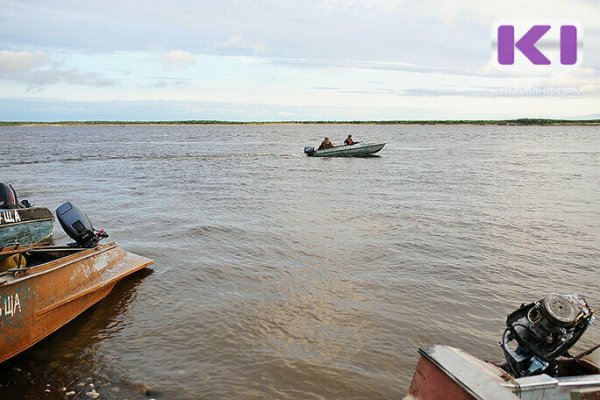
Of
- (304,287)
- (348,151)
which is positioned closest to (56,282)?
(304,287)

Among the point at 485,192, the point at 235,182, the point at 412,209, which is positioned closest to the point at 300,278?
the point at 412,209

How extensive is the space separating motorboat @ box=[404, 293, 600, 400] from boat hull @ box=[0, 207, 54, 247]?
9203 mm

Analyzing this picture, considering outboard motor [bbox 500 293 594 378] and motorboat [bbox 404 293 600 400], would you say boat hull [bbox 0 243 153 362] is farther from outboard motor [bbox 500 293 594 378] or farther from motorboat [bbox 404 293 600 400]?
outboard motor [bbox 500 293 594 378]

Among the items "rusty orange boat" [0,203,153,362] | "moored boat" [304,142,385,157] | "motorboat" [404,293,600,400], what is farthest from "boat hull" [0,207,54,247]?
"moored boat" [304,142,385,157]

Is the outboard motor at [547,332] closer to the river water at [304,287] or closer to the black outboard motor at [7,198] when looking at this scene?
the river water at [304,287]

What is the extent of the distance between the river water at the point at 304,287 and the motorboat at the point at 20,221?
2.98 ft

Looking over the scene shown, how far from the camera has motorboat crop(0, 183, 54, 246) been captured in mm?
10094

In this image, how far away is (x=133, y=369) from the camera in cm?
561

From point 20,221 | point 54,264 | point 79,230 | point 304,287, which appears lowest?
point 304,287

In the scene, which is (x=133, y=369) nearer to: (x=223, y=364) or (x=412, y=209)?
(x=223, y=364)

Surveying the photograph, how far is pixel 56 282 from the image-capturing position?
6414mm

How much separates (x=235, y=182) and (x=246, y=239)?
36.1 feet

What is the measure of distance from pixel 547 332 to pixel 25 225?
10.7 m

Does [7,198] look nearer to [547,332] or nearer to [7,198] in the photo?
[7,198]
